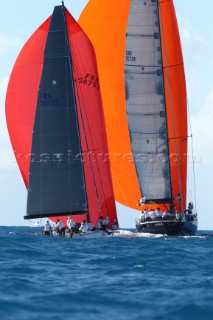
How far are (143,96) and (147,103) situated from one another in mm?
412

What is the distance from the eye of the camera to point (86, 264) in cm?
1875

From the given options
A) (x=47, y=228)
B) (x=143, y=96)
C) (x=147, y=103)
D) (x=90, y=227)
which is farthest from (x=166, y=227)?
(x=143, y=96)

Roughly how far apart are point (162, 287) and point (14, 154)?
66.9 ft

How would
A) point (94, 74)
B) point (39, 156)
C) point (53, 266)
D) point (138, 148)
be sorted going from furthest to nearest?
point (138, 148) < point (94, 74) < point (39, 156) < point (53, 266)

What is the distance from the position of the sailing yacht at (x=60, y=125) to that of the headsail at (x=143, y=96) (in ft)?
12.2

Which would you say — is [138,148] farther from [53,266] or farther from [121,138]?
[53,266]

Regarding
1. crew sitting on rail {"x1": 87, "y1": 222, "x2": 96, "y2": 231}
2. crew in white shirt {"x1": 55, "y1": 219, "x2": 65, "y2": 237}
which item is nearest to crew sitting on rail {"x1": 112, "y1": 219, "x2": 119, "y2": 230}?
crew sitting on rail {"x1": 87, "y1": 222, "x2": 96, "y2": 231}

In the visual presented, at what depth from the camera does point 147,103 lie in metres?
38.0

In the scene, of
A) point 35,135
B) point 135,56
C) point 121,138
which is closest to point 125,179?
point 121,138

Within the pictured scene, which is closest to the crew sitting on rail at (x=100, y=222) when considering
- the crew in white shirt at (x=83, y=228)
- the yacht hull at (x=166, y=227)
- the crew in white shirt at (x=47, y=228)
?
the crew in white shirt at (x=83, y=228)

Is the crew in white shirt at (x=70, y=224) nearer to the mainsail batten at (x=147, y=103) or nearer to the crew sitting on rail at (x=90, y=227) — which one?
the crew sitting on rail at (x=90, y=227)

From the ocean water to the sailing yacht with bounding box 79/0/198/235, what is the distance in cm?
1594

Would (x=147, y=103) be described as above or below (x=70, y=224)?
above

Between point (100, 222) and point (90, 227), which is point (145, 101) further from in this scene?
point (90, 227)
